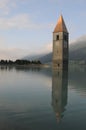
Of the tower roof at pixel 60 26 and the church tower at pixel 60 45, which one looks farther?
the tower roof at pixel 60 26

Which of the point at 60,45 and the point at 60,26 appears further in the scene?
the point at 60,26

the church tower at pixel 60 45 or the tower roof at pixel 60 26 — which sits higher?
the tower roof at pixel 60 26

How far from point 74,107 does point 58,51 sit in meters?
67.0

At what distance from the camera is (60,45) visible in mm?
77750

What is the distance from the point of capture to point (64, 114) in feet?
30.2

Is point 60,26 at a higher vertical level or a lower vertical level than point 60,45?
higher

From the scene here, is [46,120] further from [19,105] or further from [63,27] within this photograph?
[63,27]

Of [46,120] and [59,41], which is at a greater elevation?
[59,41]

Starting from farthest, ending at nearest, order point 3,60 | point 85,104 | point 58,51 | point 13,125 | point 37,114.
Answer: point 3,60 → point 58,51 → point 85,104 → point 37,114 → point 13,125

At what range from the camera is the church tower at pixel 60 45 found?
75.4 m

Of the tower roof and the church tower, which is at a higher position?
the tower roof

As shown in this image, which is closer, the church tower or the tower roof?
the church tower

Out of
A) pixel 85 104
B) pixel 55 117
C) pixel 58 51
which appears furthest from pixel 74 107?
pixel 58 51

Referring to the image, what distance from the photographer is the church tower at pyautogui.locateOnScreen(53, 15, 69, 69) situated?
247ft
